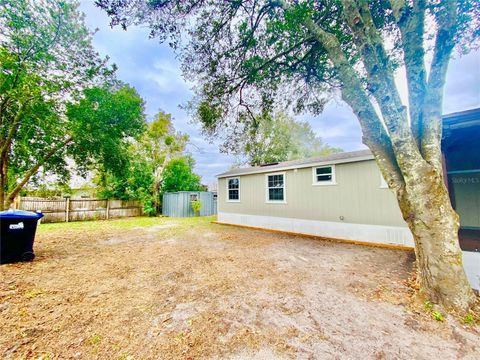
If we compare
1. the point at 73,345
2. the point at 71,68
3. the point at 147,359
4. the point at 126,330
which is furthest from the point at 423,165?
the point at 71,68

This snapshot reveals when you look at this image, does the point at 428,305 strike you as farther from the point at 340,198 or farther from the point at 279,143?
the point at 279,143

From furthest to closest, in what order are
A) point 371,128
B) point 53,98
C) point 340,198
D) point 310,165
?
point 310,165 < point 340,198 < point 53,98 < point 371,128

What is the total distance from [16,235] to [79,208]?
852 cm

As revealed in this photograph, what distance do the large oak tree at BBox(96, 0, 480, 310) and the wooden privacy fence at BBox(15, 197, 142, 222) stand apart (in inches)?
400

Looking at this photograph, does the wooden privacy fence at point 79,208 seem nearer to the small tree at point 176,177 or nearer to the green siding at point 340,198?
the small tree at point 176,177

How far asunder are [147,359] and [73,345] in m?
0.84

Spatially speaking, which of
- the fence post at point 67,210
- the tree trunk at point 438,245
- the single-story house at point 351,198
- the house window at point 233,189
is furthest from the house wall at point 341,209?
the fence post at point 67,210

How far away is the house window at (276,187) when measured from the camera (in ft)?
28.2

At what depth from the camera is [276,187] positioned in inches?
348

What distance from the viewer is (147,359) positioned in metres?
1.83

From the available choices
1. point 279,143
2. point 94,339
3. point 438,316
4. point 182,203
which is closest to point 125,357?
point 94,339

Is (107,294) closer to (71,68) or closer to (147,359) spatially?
(147,359)

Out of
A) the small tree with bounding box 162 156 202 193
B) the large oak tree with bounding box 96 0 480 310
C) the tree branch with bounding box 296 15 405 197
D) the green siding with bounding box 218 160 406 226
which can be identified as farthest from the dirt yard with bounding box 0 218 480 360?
the small tree with bounding box 162 156 202 193

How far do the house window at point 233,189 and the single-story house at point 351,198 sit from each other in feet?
4.52
